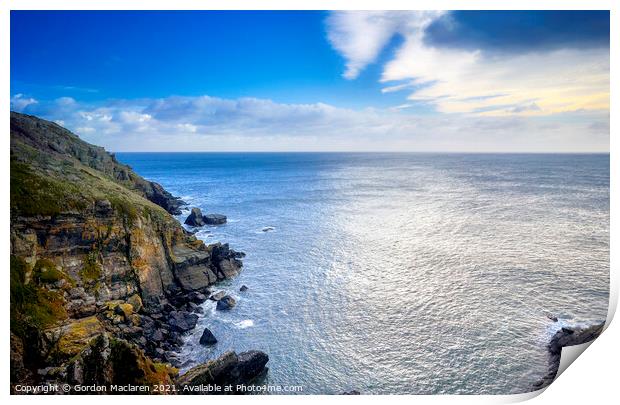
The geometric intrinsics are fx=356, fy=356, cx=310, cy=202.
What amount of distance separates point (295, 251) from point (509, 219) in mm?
14260

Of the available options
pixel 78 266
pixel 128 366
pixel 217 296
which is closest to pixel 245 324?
pixel 217 296

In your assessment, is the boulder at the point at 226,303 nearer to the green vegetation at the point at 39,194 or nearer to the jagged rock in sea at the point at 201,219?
the green vegetation at the point at 39,194

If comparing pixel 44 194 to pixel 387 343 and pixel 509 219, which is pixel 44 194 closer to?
pixel 387 343

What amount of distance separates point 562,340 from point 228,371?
462 inches

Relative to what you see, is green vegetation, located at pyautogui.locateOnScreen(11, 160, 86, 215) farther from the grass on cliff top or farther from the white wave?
the white wave

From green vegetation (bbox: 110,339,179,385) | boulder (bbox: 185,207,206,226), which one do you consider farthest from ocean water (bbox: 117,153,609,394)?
green vegetation (bbox: 110,339,179,385)

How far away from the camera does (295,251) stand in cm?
2234

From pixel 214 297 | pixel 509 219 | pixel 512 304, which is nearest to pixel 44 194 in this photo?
pixel 214 297

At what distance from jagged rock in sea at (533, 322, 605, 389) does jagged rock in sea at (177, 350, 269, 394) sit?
8593 mm

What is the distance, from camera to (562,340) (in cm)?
1274

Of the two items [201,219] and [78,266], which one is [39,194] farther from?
[201,219]

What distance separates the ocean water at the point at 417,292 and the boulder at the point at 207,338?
0.35 metres

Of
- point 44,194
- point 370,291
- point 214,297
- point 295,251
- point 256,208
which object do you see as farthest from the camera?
point 256,208
